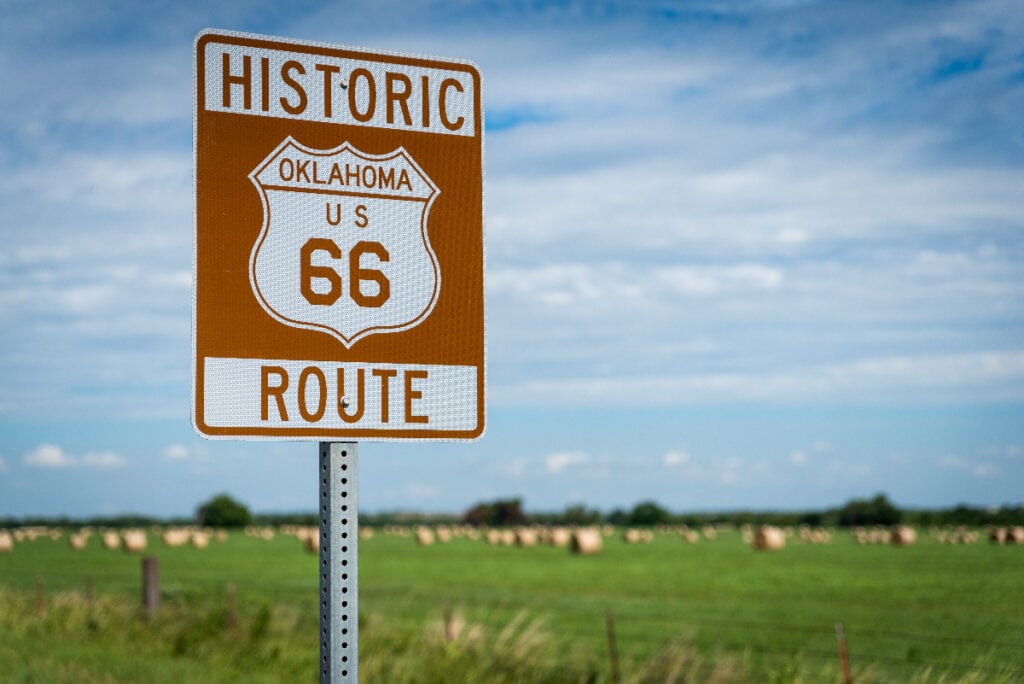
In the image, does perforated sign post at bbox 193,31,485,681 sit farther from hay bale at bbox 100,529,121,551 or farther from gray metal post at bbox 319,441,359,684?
hay bale at bbox 100,529,121,551

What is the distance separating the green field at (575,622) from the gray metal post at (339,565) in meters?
8.39

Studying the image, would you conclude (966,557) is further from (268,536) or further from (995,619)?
(268,536)

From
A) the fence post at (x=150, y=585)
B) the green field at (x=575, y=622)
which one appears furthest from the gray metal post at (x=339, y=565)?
the fence post at (x=150, y=585)

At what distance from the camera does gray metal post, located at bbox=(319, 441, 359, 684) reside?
9.43ft

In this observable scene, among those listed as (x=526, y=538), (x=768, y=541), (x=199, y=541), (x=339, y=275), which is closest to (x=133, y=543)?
(x=199, y=541)

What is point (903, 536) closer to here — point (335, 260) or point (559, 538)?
point (559, 538)

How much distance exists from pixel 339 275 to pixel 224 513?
393 ft

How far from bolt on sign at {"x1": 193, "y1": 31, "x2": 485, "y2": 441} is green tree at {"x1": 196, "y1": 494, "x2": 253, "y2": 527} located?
118 meters

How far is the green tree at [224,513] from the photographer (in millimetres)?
117375

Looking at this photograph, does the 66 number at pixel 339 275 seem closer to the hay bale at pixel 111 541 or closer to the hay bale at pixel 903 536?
the hay bale at pixel 903 536

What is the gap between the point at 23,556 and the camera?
63.9m

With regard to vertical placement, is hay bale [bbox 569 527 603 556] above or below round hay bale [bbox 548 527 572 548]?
above

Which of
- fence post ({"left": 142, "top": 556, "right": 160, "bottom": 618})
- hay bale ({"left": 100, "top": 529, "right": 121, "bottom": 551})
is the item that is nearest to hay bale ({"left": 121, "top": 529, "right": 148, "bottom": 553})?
hay bale ({"left": 100, "top": 529, "right": 121, "bottom": 551})

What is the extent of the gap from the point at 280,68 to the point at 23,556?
67.4 meters
